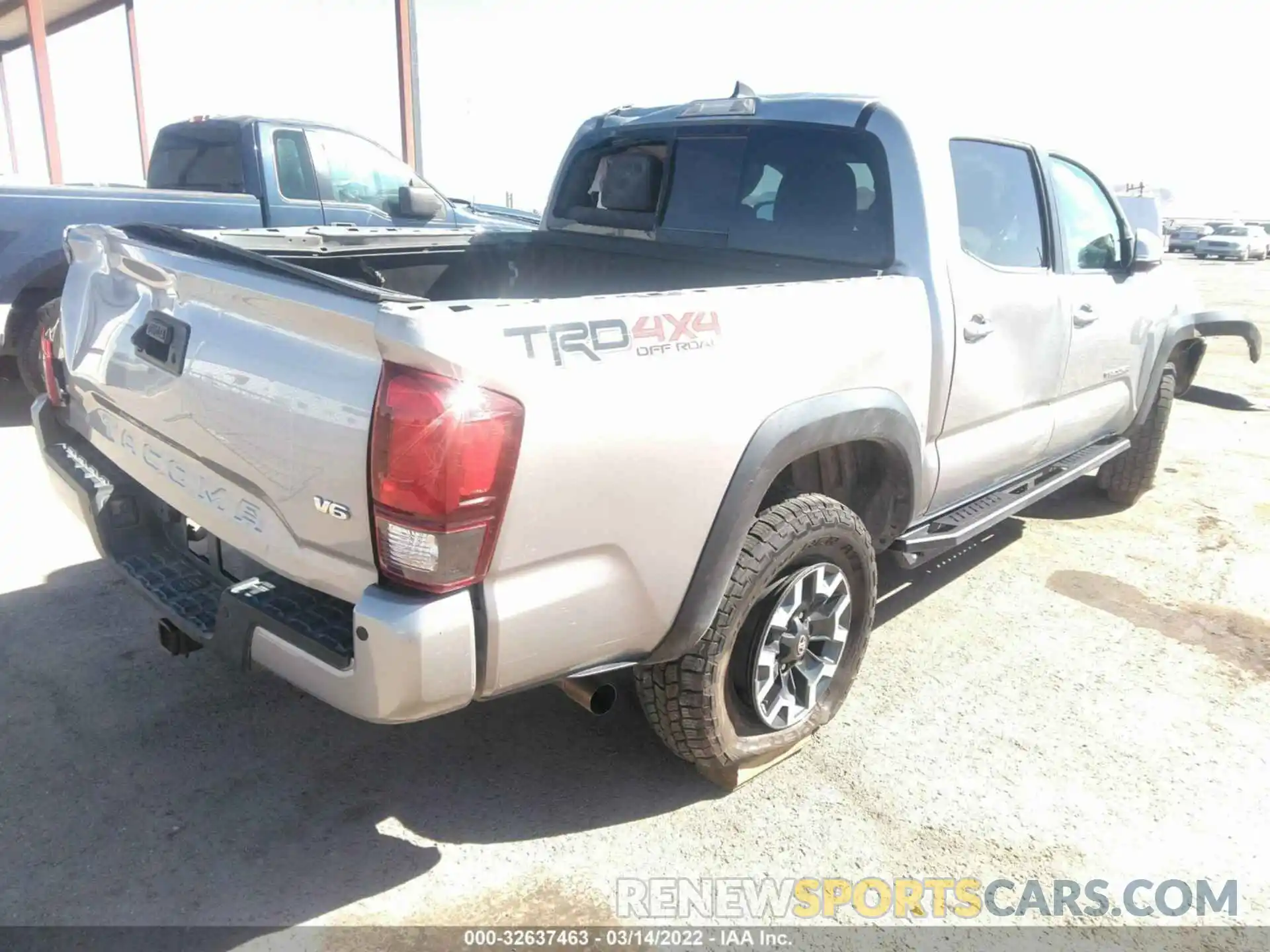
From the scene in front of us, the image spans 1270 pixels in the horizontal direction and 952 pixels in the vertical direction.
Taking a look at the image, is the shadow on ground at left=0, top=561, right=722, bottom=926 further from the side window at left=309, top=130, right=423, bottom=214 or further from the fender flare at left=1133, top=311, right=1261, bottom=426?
the side window at left=309, top=130, right=423, bottom=214

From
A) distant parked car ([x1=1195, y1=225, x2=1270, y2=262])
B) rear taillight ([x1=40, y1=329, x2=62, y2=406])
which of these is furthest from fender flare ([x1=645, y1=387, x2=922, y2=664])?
distant parked car ([x1=1195, y1=225, x2=1270, y2=262])

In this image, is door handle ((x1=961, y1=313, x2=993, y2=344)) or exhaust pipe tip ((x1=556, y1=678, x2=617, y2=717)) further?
door handle ((x1=961, y1=313, x2=993, y2=344))

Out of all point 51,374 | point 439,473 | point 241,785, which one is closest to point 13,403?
point 51,374

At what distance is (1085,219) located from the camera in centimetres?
426

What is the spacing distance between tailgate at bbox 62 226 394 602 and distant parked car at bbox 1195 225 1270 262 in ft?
135

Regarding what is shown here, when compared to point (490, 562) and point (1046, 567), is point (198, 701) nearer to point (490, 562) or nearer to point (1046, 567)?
point (490, 562)

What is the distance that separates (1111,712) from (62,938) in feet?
10.7

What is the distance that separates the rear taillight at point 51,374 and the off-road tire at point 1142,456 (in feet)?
16.8

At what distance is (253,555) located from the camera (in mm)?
2262

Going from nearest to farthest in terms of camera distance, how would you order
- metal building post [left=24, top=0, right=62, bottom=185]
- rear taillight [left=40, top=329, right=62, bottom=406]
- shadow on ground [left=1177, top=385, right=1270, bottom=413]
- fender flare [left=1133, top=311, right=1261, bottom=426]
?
rear taillight [left=40, top=329, right=62, bottom=406], fender flare [left=1133, top=311, right=1261, bottom=426], shadow on ground [left=1177, top=385, right=1270, bottom=413], metal building post [left=24, top=0, right=62, bottom=185]

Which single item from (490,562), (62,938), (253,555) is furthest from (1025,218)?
(62,938)

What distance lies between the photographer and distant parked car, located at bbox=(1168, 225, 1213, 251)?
37953 mm

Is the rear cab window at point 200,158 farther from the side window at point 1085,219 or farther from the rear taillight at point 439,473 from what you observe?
the rear taillight at point 439,473

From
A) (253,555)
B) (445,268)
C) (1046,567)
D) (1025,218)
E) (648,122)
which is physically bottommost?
(1046,567)
